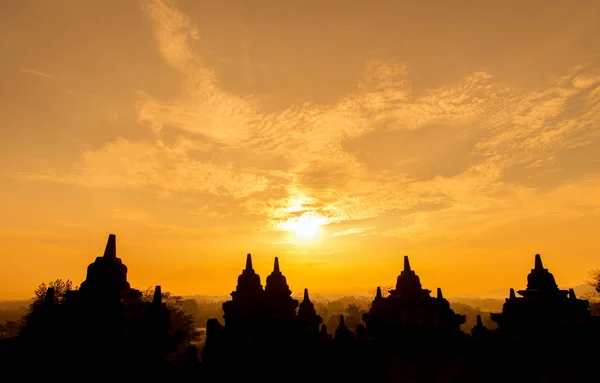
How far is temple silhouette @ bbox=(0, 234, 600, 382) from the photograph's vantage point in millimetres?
11711

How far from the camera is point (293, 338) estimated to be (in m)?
18.6

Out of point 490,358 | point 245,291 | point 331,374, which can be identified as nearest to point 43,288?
point 245,291

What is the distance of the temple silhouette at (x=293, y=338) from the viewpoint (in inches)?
461

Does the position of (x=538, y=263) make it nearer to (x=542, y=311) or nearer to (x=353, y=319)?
(x=542, y=311)

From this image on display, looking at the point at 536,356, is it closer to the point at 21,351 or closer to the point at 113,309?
the point at 113,309

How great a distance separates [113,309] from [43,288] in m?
55.4

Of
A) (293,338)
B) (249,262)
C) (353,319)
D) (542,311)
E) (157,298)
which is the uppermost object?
(249,262)

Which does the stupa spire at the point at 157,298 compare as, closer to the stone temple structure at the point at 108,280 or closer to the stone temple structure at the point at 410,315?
the stone temple structure at the point at 108,280

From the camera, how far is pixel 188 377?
467 inches

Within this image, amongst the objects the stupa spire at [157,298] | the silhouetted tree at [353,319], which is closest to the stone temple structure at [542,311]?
the stupa spire at [157,298]

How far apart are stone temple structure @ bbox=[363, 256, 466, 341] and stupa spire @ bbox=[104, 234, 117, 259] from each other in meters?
15.6

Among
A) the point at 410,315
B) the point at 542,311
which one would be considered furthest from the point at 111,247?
the point at 542,311

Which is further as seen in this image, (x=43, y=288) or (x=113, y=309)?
(x=43, y=288)

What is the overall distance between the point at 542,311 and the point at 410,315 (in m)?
6.78
